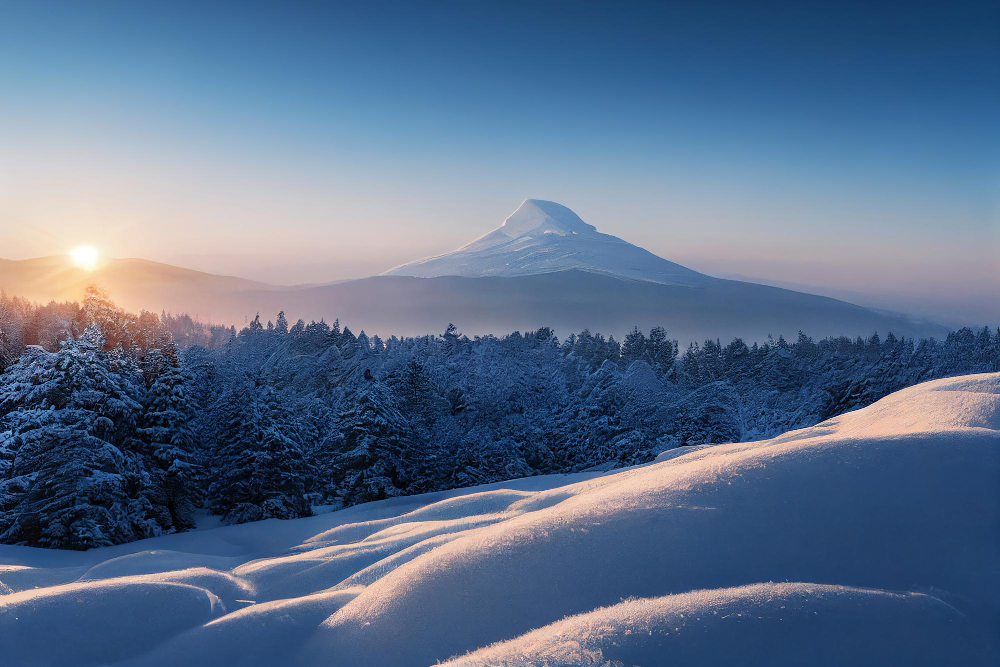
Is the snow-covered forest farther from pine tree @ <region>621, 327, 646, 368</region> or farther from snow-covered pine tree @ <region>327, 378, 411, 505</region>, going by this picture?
pine tree @ <region>621, 327, 646, 368</region>

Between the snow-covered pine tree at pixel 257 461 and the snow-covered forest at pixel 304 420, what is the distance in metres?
0.07

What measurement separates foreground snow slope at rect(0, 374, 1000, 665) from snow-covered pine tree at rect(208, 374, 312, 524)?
817 inches

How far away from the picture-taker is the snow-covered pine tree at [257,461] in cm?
2506

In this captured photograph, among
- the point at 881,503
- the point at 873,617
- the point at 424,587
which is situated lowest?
the point at 424,587

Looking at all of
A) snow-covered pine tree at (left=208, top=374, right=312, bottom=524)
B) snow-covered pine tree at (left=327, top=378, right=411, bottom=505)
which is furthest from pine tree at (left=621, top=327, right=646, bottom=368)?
snow-covered pine tree at (left=208, top=374, right=312, bottom=524)

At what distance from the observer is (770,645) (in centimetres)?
319

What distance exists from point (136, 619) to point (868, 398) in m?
38.0

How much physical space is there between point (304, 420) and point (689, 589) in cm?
2975

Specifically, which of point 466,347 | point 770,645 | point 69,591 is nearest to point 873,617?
point 770,645

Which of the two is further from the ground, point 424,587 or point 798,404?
point 424,587

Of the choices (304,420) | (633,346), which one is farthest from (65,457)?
(633,346)

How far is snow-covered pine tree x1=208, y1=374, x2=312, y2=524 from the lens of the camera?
82.2 feet

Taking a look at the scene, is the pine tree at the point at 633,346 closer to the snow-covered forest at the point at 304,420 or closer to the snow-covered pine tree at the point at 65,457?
the snow-covered forest at the point at 304,420

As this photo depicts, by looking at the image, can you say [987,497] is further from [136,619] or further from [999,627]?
[136,619]
